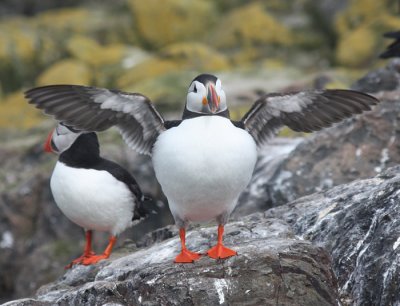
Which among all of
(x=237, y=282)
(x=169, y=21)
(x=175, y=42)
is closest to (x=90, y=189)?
(x=237, y=282)

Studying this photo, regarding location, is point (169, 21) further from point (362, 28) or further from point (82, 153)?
point (82, 153)

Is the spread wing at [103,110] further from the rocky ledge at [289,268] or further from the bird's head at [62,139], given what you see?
the bird's head at [62,139]

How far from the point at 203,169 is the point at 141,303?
0.90m

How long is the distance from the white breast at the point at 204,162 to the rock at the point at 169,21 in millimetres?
14705

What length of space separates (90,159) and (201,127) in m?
2.19

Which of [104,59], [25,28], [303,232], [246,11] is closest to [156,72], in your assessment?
[104,59]

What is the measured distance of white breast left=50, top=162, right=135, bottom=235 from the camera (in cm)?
704

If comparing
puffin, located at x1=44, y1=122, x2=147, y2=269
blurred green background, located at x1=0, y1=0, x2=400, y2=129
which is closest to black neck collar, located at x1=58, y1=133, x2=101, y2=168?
puffin, located at x1=44, y1=122, x2=147, y2=269

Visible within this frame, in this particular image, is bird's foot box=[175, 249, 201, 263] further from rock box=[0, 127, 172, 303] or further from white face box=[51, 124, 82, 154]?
rock box=[0, 127, 172, 303]

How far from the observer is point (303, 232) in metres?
5.90

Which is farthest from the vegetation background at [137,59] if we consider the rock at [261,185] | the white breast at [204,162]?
the white breast at [204,162]

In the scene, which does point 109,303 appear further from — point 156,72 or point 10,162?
point 156,72

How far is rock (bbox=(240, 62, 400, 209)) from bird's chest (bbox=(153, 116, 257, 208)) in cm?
247

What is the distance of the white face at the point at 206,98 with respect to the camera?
17.2ft
